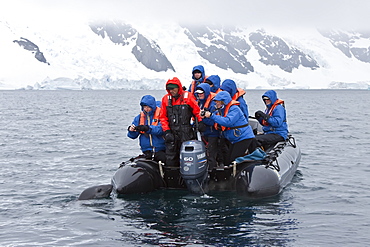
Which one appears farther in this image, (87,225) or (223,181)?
(223,181)

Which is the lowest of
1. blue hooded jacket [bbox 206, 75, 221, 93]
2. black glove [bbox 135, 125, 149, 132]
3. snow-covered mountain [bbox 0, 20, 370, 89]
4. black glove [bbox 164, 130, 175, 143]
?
black glove [bbox 164, 130, 175, 143]

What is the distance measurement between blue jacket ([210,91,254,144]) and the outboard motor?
0.58 metres

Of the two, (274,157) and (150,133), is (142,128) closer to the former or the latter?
(150,133)

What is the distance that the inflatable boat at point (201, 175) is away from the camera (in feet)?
28.8

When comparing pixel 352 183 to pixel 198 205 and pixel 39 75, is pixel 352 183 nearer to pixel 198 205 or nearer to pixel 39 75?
pixel 198 205

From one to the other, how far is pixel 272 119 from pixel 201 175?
317 centimetres

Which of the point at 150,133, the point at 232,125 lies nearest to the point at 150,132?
the point at 150,133

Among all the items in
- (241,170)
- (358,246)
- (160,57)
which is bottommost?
(358,246)

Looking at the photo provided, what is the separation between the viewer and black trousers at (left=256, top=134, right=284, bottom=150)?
1161 cm

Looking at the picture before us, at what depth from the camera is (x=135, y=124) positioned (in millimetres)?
10016

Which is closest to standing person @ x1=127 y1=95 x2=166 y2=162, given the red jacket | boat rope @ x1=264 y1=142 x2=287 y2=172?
the red jacket

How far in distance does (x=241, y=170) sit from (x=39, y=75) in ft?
384

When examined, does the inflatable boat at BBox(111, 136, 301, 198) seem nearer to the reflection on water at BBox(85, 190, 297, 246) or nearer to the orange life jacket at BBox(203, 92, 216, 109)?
the reflection on water at BBox(85, 190, 297, 246)

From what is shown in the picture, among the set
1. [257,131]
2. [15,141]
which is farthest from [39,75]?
[257,131]
